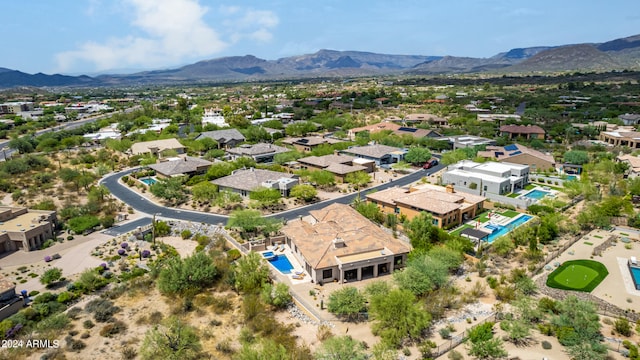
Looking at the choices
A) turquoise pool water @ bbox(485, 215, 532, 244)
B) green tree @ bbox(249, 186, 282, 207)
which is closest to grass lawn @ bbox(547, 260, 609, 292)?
turquoise pool water @ bbox(485, 215, 532, 244)

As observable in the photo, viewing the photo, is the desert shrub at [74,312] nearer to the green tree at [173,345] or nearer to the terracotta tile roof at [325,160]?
the green tree at [173,345]

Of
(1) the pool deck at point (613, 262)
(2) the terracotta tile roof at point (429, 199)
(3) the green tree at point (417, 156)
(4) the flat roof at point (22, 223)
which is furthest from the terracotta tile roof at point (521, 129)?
(4) the flat roof at point (22, 223)

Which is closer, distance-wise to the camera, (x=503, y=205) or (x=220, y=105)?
→ (x=503, y=205)

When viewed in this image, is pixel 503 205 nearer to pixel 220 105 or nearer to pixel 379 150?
pixel 379 150

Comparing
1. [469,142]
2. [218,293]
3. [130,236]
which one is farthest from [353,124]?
[218,293]

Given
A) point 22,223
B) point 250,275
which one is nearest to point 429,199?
point 250,275

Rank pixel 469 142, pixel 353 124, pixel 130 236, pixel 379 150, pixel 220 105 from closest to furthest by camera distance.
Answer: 1. pixel 130 236
2. pixel 379 150
3. pixel 469 142
4. pixel 353 124
5. pixel 220 105

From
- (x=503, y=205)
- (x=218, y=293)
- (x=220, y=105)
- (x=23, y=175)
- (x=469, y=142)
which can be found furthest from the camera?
(x=220, y=105)
